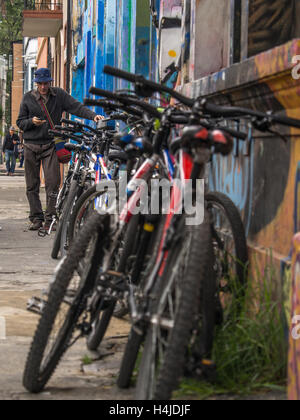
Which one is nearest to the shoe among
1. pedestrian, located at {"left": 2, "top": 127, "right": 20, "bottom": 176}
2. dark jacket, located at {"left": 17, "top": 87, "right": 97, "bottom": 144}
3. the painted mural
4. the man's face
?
dark jacket, located at {"left": 17, "top": 87, "right": 97, "bottom": 144}

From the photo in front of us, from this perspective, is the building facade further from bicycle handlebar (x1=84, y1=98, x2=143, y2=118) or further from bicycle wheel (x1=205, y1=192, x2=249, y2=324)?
bicycle wheel (x1=205, y1=192, x2=249, y2=324)

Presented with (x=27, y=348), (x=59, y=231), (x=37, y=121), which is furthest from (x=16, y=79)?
(x=27, y=348)

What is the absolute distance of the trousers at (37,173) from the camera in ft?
34.3

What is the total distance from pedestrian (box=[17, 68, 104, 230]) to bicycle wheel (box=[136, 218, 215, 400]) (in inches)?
282

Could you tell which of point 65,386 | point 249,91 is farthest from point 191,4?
point 65,386

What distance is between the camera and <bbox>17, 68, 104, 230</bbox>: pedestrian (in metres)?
10.5

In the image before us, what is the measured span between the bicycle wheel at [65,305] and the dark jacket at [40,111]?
6848mm

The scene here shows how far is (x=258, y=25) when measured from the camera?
17.2ft

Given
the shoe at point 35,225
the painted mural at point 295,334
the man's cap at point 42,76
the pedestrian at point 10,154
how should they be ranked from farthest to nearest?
the pedestrian at point 10,154 → the shoe at point 35,225 → the man's cap at point 42,76 → the painted mural at point 295,334

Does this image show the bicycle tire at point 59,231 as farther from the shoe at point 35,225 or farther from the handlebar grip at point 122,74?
the handlebar grip at point 122,74

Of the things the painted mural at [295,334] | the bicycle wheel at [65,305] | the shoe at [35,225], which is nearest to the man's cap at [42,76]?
the shoe at [35,225]

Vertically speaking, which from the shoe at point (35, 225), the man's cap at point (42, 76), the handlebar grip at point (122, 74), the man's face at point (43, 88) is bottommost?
the shoe at point (35, 225)
